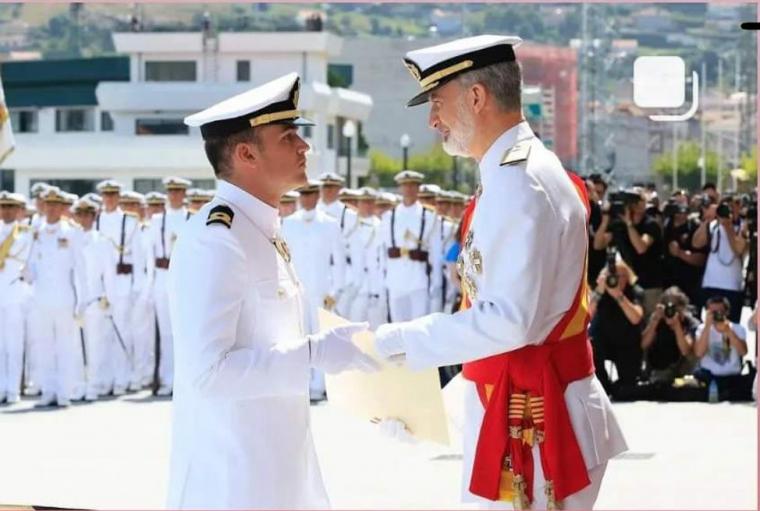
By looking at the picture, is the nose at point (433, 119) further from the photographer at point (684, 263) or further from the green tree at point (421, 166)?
the green tree at point (421, 166)

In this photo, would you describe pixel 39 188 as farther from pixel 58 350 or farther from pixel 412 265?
pixel 412 265

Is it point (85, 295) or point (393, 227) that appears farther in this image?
point (393, 227)

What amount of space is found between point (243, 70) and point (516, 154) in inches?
2312

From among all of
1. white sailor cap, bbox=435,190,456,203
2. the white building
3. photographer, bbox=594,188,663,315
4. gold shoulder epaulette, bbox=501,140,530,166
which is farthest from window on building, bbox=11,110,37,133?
gold shoulder epaulette, bbox=501,140,530,166

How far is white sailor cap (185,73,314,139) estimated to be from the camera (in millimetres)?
4367

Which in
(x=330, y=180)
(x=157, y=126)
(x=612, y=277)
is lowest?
(x=157, y=126)

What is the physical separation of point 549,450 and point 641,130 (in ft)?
171

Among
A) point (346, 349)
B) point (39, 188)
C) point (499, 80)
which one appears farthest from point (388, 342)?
point (39, 188)

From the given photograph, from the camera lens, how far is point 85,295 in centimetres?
1449

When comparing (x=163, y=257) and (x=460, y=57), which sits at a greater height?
(x=460, y=57)

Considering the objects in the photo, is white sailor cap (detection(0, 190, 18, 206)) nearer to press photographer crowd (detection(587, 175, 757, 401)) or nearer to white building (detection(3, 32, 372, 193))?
press photographer crowd (detection(587, 175, 757, 401))

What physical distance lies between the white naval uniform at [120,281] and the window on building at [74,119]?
51041 mm

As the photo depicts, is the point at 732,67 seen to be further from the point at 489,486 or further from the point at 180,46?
the point at 489,486

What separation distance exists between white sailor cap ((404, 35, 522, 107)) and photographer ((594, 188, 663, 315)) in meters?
9.58
